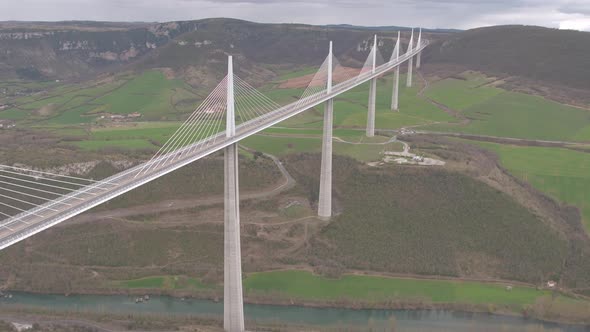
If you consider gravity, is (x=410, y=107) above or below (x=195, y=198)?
above

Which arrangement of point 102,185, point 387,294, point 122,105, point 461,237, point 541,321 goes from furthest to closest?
point 122,105
point 461,237
point 387,294
point 541,321
point 102,185

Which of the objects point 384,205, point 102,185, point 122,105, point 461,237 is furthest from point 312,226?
point 122,105

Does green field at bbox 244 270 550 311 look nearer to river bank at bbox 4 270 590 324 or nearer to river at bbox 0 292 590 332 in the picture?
river bank at bbox 4 270 590 324

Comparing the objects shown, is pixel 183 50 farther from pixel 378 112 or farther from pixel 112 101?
pixel 378 112

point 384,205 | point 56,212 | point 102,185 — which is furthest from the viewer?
point 384,205

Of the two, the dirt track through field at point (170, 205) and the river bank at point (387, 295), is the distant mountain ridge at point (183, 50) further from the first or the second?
the river bank at point (387, 295)

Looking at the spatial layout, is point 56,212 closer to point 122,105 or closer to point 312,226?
point 312,226

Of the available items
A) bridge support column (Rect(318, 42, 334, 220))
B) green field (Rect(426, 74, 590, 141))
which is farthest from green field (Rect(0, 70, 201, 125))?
green field (Rect(426, 74, 590, 141))
